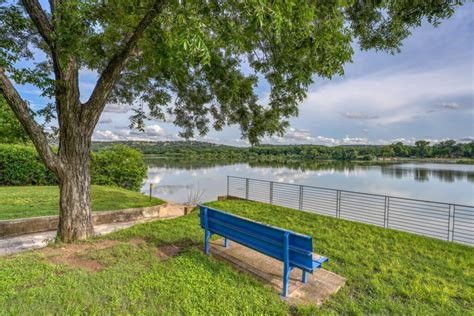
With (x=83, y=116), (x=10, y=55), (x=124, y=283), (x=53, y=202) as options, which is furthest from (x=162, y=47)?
(x=53, y=202)

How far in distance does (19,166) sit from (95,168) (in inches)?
129

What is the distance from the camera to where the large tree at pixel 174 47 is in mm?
3143

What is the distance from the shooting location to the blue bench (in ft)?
8.92

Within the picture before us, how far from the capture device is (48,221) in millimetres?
5934

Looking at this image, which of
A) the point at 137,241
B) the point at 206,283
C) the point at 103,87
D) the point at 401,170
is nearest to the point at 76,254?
the point at 137,241

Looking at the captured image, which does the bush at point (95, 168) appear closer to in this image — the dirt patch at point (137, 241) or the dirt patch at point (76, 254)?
the dirt patch at point (76, 254)

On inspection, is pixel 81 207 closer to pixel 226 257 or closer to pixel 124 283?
pixel 124 283

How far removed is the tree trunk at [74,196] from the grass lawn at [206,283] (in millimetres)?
382

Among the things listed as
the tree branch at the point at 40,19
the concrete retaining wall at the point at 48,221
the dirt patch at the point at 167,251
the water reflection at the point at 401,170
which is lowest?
the water reflection at the point at 401,170

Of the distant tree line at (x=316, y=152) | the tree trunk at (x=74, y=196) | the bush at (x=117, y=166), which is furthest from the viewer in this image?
the distant tree line at (x=316, y=152)

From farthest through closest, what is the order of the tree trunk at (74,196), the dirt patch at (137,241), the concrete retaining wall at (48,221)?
the concrete retaining wall at (48,221) → the dirt patch at (137,241) → the tree trunk at (74,196)

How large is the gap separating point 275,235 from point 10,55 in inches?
194

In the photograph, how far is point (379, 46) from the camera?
4.96 metres

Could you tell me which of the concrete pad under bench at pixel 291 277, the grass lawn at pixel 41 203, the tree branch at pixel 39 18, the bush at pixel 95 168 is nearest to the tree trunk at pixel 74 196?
the tree branch at pixel 39 18
